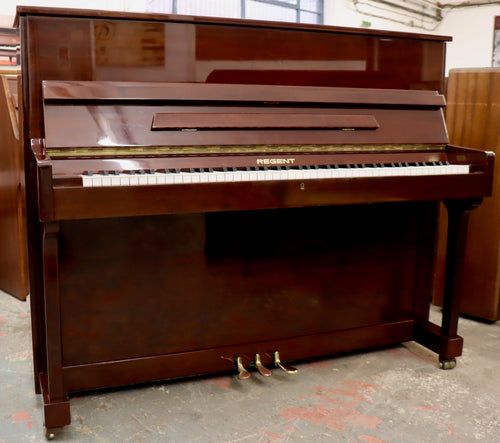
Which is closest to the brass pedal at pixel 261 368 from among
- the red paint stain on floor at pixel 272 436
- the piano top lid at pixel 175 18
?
the red paint stain on floor at pixel 272 436

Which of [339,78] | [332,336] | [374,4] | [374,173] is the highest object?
[374,4]

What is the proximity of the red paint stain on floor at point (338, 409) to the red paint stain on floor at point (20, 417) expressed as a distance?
3.08ft

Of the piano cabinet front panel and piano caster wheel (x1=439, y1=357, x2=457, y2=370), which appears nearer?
the piano cabinet front panel

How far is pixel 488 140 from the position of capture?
2883mm

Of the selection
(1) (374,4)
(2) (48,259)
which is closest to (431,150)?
(2) (48,259)

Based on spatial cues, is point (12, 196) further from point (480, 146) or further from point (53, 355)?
point (480, 146)

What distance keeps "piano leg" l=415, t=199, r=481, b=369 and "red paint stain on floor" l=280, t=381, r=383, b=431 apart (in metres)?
0.41

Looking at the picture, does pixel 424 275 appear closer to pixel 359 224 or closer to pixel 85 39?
pixel 359 224

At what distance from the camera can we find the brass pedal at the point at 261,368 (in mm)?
2203

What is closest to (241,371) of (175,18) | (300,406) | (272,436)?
(300,406)

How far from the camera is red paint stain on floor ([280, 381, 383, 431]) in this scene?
1.99 m

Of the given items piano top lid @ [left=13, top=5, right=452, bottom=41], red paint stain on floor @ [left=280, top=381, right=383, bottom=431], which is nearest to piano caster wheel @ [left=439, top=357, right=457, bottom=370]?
red paint stain on floor @ [left=280, top=381, right=383, bottom=431]

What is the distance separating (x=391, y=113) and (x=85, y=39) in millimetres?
1294

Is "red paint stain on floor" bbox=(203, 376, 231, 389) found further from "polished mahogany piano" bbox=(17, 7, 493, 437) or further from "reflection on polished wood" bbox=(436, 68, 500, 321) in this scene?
"reflection on polished wood" bbox=(436, 68, 500, 321)
